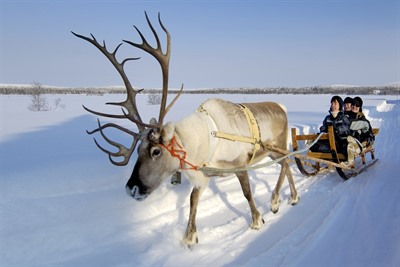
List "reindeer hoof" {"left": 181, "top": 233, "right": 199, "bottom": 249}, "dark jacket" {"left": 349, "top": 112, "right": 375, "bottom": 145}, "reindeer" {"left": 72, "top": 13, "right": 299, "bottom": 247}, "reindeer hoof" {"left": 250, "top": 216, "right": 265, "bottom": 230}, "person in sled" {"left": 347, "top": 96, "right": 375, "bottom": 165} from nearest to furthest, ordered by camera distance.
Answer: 1. "reindeer" {"left": 72, "top": 13, "right": 299, "bottom": 247}
2. "reindeer hoof" {"left": 181, "top": 233, "right": 199, "bottom": 249}
3. "reindeer hoof" {"left": 250, "top": 216, "right": 265, "bottom": 230}
4. "person in sled" {"left": 347, "top": 96, "right": 375, "bottom": 165}
5. "dark jacket" {"left": 349, "top": 112, "right": 375, "bottom": 145}

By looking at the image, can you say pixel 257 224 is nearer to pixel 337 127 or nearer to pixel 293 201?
pixel 293 201

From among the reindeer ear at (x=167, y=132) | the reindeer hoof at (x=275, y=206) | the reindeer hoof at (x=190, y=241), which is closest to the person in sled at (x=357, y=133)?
the reindeer hoof at (x=275, y=206)

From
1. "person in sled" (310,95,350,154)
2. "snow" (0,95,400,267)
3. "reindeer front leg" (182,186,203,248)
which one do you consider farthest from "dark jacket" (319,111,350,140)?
"reindeer front leg" (182,186,203,248)

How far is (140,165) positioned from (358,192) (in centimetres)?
369

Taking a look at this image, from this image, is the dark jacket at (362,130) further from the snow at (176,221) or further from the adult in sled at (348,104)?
the snow at (176,221)

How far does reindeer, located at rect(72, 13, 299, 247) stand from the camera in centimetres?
335

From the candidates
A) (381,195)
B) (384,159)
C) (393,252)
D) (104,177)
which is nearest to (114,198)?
(104,177)

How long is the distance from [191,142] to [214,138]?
330 mm

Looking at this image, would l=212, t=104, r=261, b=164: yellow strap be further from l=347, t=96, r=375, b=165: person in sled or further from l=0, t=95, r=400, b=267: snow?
l=347, t=96, r=375, b=165: person in sled

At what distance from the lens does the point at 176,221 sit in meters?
4.37

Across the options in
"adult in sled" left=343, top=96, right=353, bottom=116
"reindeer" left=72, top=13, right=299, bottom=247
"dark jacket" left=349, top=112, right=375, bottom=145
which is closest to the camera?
"reindeer" left=72, top=13, right=299, bottom=247

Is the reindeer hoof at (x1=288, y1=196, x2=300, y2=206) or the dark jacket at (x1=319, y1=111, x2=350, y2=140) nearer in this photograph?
the reindeer hoof at (x1=288, y1=196, x2=300, y2=206)

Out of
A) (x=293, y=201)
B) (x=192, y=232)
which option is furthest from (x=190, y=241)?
(x=293, y=201)

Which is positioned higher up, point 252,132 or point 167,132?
point 167,132
